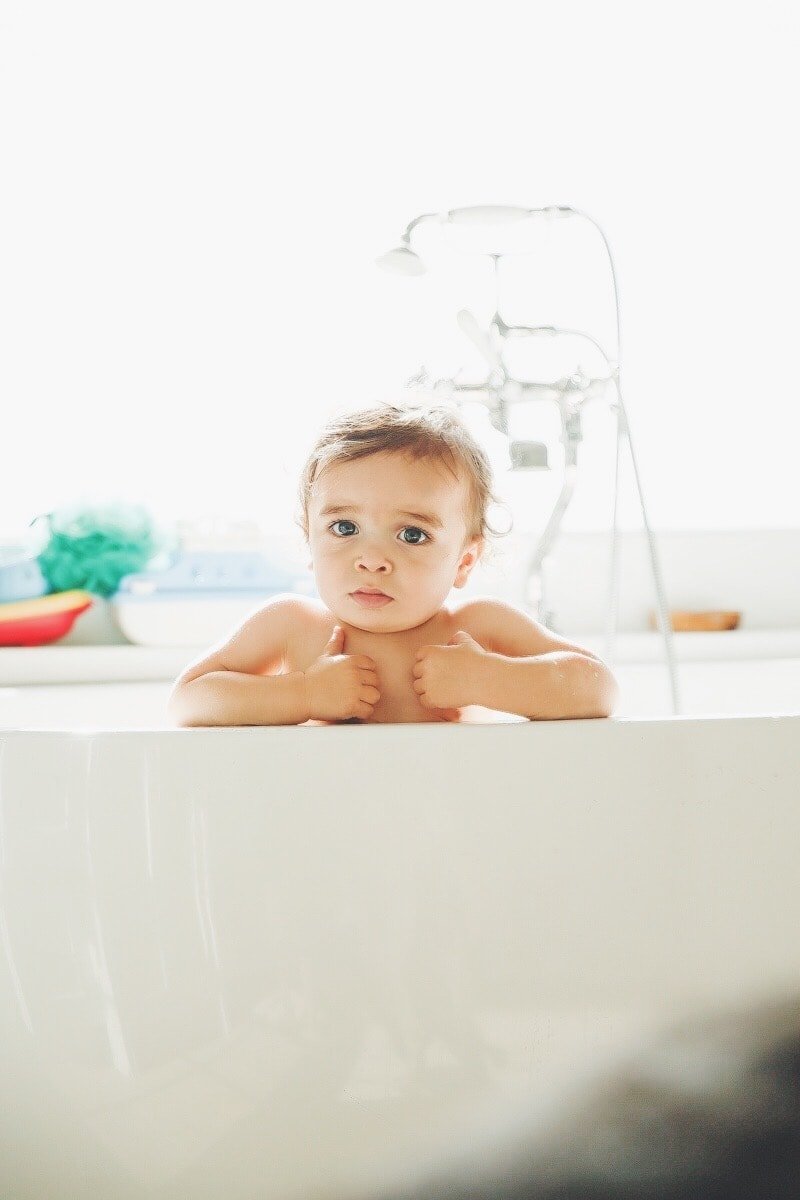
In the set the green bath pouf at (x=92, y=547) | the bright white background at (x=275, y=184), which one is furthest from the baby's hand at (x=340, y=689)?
the bright white background at (x=275, y=184)

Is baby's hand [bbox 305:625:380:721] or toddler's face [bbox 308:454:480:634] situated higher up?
toddler's face [bbox 308:454:480:634]

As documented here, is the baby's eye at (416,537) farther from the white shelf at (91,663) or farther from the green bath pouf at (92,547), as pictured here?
the green bath pouf at (92,547)

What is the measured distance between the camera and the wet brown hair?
975mm

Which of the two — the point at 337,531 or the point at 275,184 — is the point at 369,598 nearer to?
the point at 337,531

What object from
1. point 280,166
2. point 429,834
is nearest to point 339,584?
point 429,834

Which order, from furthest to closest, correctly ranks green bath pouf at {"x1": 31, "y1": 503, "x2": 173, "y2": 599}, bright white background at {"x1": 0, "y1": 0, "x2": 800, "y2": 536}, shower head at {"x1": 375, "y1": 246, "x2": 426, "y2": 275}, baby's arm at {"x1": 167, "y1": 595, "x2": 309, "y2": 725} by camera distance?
bright white background at {"x1": 0, "y1": 0, "x2": 800, "y2": 536}
green bath pouf at {"x1": 31, "y1": 503, "x2": 173, "y2": 599}
shower head at {"x1": 375, "y1": 246, "x2": 426, "y2": 275}
baby's arm at {"x1": 167, "y1": 595, "x2": 309, "y2": 725}

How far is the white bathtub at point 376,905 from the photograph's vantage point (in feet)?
2.40

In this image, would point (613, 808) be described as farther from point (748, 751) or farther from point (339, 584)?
point (339, 584)

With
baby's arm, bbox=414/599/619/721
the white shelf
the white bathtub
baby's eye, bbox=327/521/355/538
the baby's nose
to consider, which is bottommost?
the white shelf

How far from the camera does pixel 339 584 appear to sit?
3.18ft

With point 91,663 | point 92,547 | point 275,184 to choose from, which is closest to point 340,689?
point 91,663

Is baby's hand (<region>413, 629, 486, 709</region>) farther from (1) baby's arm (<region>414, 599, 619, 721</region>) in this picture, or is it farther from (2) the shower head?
(2) the shower head

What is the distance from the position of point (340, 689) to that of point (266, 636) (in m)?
0.15

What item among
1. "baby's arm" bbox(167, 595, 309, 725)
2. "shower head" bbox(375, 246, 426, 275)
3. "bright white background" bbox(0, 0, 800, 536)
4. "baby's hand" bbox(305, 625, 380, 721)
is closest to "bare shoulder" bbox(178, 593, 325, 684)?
"baby's arm" bbox(167, 595, 309, 725)
